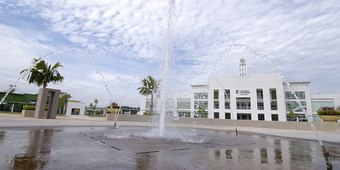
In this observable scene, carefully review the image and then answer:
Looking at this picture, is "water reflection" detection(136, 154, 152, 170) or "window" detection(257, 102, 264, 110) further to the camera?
"window" detection(257, 102, 264, 110)

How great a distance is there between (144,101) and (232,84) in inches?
1474

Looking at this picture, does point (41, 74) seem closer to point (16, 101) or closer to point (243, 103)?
point (16, 101)

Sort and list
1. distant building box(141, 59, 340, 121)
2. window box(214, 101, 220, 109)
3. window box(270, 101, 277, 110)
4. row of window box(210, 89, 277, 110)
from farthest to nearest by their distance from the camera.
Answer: window box(214, 101, 220, 109), row of window box(210, 89, 277, 110), window box(270, 101, 277, 110), distant building box(141, 59, 340, 121)

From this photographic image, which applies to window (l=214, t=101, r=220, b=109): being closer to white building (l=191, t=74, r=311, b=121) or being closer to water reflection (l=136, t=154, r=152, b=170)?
white building (l=191, t=74, r=311, b=121)

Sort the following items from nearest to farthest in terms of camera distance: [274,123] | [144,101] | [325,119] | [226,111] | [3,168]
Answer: [3,168] → [325,119] → [274,123] → [226,111] → [144,101]

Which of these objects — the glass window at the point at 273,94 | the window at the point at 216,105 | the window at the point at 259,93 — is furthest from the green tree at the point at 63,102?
the glass window at the point at 273,94

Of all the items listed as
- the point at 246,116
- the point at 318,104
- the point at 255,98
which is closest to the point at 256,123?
the point at 255,98

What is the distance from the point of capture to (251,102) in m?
63.0

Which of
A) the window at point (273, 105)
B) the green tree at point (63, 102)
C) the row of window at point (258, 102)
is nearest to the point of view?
A: the green tree at point (63, 102)

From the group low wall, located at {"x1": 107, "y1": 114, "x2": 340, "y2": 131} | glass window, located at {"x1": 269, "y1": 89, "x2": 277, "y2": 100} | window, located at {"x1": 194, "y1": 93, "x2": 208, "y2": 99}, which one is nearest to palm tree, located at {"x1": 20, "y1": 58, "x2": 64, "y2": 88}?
low wall, located at {"x1": 107, "y1": 114, "x2": 340, "y2": 131}

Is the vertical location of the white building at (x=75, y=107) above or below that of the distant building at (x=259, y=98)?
below

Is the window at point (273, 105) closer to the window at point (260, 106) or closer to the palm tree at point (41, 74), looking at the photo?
the window at point (260, 106)

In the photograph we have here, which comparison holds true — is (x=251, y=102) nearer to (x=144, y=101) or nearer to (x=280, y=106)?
(x=280, y=106)

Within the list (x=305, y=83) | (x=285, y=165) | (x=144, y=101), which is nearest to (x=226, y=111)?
(x=305, y=83)
